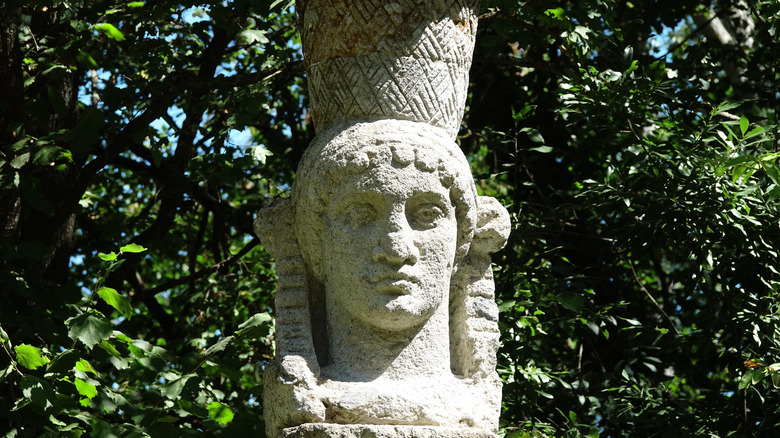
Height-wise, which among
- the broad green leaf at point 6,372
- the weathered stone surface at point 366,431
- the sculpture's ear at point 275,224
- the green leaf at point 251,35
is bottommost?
the weathered stone surface at point 366,431

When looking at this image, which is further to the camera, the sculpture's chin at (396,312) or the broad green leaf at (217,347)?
the broad green leaf at (217,347)

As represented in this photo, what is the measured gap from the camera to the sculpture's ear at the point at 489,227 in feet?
14.5

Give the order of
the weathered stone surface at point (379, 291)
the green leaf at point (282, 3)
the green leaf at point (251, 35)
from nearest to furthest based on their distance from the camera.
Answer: the weathered stone surface at point (379, 291)
the green leaf at point (282, 3)
the green leaf at point (251, 35)

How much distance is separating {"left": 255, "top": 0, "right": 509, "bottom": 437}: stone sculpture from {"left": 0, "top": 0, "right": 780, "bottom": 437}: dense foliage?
109 cm

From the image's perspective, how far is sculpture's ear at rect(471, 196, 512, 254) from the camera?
4414 millimetres

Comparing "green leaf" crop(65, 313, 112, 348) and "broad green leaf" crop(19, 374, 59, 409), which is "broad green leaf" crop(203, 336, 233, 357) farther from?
"broad green leaf" crop(19, 374, 59, 409)

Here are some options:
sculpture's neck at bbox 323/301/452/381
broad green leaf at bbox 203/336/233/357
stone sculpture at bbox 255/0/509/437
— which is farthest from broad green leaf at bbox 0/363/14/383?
sculpture's neck at bbox 323/301/452/381

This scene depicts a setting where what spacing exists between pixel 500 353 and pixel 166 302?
18.1ft

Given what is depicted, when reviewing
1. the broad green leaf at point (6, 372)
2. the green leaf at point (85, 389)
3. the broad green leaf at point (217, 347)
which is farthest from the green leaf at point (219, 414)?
the broad green leaf at point (6, 372)

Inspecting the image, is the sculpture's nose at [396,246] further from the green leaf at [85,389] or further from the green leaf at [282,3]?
the green leaf at [282,3]

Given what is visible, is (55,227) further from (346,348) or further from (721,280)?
(721,280)

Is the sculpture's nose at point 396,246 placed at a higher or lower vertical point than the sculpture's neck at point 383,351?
higher

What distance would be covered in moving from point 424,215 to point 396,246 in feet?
0.63

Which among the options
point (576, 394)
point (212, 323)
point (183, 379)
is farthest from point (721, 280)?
point (212, 323)
